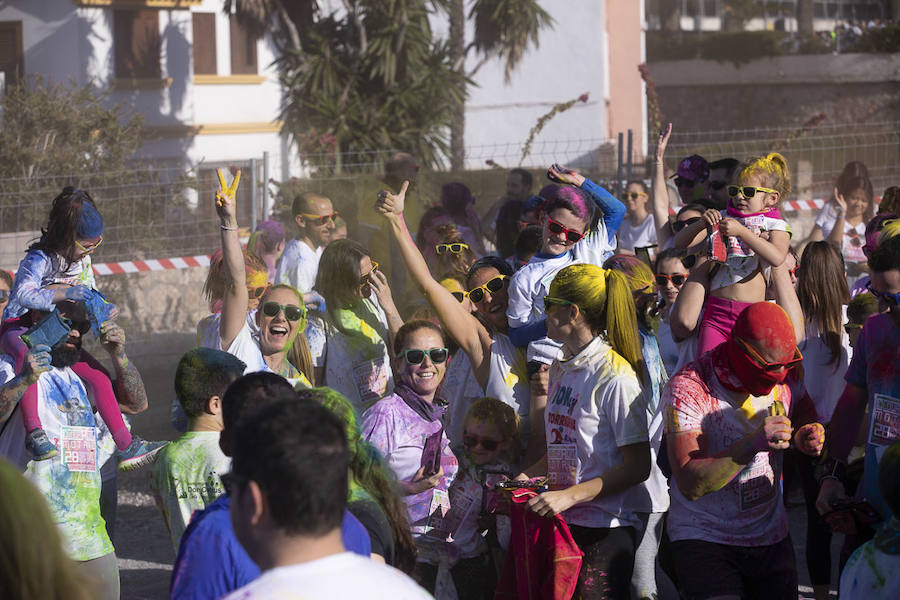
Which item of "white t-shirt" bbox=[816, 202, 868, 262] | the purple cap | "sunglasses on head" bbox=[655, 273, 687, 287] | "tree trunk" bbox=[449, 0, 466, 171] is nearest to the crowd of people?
"sunglasses on head" bbox=[655, 273, 687, 287]

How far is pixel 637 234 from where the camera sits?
368 inches

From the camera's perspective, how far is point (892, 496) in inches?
122

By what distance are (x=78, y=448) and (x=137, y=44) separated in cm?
2173

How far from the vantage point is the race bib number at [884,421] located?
421 centimetres

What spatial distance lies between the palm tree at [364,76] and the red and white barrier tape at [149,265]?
11.2m

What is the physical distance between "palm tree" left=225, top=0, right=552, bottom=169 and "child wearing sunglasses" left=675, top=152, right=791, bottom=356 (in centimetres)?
1798

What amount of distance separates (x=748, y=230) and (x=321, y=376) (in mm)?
2279

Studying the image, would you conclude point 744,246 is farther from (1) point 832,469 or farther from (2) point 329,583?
(2) point 329,583

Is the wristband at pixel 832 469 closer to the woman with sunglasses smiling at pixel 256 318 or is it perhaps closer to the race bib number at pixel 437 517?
the race bib number at pixel 437 517

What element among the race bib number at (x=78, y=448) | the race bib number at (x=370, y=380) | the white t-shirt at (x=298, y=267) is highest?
the white t-shirt at (x=298, y=267)

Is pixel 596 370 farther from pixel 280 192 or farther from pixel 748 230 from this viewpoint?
pixel 280 192

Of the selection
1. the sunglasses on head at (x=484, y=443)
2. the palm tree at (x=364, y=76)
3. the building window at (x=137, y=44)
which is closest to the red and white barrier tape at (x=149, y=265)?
the sunglasses on head at (x=484, y=443)

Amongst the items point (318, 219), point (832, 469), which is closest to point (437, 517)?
point (832, 469)

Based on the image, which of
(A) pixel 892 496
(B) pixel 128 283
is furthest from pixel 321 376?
(B) pixel 128 283
